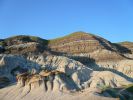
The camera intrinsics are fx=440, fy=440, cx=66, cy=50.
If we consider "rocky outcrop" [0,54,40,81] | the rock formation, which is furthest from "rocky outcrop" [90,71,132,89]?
"rocky outcrop" [0,54,40,81]

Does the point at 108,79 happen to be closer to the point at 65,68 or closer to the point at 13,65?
the point at 65,68

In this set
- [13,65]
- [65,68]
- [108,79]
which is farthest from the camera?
[65,68]

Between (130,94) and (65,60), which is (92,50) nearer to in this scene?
(65,60)

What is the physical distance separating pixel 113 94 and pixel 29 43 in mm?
60916

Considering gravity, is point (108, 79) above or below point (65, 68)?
below

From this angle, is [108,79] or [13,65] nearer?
[13,65]

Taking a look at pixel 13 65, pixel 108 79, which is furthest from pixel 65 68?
pixel 13 65

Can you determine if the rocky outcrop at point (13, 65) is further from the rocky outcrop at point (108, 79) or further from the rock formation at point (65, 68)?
the rocky outcrop at point (108, 79)

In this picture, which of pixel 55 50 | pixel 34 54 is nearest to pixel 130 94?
pixel 34 54

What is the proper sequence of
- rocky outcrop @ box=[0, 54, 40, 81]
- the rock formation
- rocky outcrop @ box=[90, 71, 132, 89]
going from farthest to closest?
1. rocky outcrop @ box=[90, 71, 132, 89]
2. rocky outcrop @ box=[0, 54, 40, 81]
3. the rock formation

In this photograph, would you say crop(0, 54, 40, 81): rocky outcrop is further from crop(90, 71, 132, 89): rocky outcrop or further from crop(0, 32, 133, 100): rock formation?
crop(90, 71, 132, 89): rocky outcrop

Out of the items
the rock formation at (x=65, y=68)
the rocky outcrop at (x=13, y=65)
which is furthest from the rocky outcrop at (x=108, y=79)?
the rocky outcrop at (x=13, y=65)

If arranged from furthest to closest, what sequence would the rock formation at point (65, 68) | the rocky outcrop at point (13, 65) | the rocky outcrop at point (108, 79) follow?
1. the rocky outcrop at point (108, 79)
2. the rocky outcrop at point (13, 65)
3. the rock formation at point (65, 68)

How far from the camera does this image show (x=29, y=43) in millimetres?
140500
